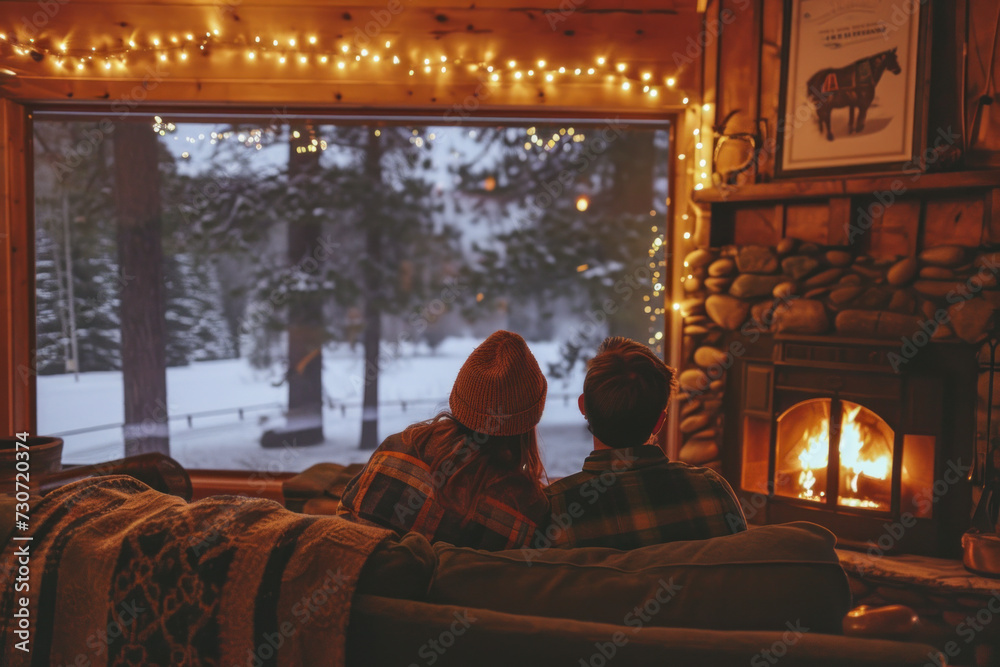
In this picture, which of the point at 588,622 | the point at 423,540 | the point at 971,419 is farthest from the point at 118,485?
the point at 971,419

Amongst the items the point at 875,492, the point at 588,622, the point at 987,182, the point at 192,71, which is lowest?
the point at 875,492

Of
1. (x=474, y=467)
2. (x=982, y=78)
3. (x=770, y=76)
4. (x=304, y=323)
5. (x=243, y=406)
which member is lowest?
(x=243, y=406)

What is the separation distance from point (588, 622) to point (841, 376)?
86.7 inches

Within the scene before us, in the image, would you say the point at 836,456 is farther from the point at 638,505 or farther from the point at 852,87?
the point at 638,505

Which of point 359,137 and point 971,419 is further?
point 359,137

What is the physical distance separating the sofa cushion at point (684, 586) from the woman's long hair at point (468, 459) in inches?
10.6

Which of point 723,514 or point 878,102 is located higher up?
point 878,102

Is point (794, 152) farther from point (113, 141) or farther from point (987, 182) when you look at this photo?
point (113, 141)

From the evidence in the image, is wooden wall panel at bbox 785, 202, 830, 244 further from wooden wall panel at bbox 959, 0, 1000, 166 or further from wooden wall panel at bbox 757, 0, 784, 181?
wooden wall panel at bbox 959, 0, 1000, 166

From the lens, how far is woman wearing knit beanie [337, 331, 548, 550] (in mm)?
1334

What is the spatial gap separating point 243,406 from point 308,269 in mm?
920

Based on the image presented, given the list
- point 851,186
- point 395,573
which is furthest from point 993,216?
point 395,573

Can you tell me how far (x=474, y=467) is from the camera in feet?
4.51

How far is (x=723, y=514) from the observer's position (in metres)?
1.35
